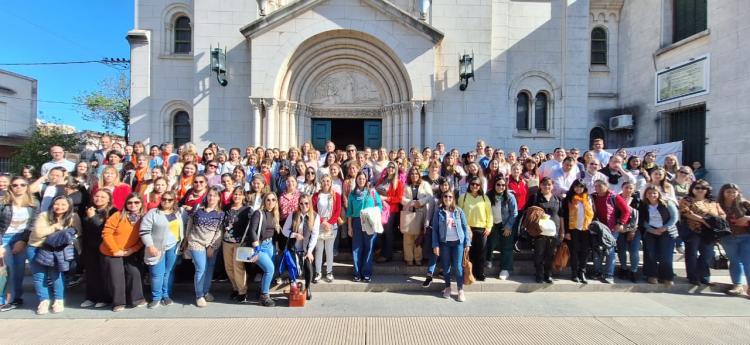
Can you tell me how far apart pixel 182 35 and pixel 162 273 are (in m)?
11.2

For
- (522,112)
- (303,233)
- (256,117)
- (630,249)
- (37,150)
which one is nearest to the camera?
(303,233)

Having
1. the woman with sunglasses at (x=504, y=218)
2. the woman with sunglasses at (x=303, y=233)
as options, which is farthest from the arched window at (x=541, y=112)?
the woman with sunglasses at (x=303, y=233)

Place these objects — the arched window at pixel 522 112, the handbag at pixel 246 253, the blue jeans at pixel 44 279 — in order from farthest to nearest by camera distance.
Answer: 1. the arched window at pixel 522 112
2. the handbag at pixel 246 253
3. the blue jeans at pixel 44 279

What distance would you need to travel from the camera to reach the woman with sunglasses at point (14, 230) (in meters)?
4.97

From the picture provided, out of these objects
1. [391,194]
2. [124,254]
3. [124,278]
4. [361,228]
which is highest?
[391,194]

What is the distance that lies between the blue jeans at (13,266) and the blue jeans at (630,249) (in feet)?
32.4

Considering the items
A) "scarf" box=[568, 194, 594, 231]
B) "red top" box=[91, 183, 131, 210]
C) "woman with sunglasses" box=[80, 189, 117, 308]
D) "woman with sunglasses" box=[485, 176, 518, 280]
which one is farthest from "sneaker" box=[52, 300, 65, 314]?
"scarf" box=[568, 194, 594, 231]

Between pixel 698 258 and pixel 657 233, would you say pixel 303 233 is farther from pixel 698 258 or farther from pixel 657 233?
pixel 698 258

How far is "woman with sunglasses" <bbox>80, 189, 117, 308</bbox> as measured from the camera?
16.6ft

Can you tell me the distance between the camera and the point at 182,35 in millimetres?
13125

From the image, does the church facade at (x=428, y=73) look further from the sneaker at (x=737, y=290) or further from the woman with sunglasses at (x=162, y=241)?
the woman with sunglasses at (x=162, y=241)

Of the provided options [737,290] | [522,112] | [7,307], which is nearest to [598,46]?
[522,112]

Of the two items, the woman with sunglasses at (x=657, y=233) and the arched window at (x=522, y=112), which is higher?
the arched window at (x=522, y=112)

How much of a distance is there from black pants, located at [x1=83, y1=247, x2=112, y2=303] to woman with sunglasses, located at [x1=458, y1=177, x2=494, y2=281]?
19.2 feet
